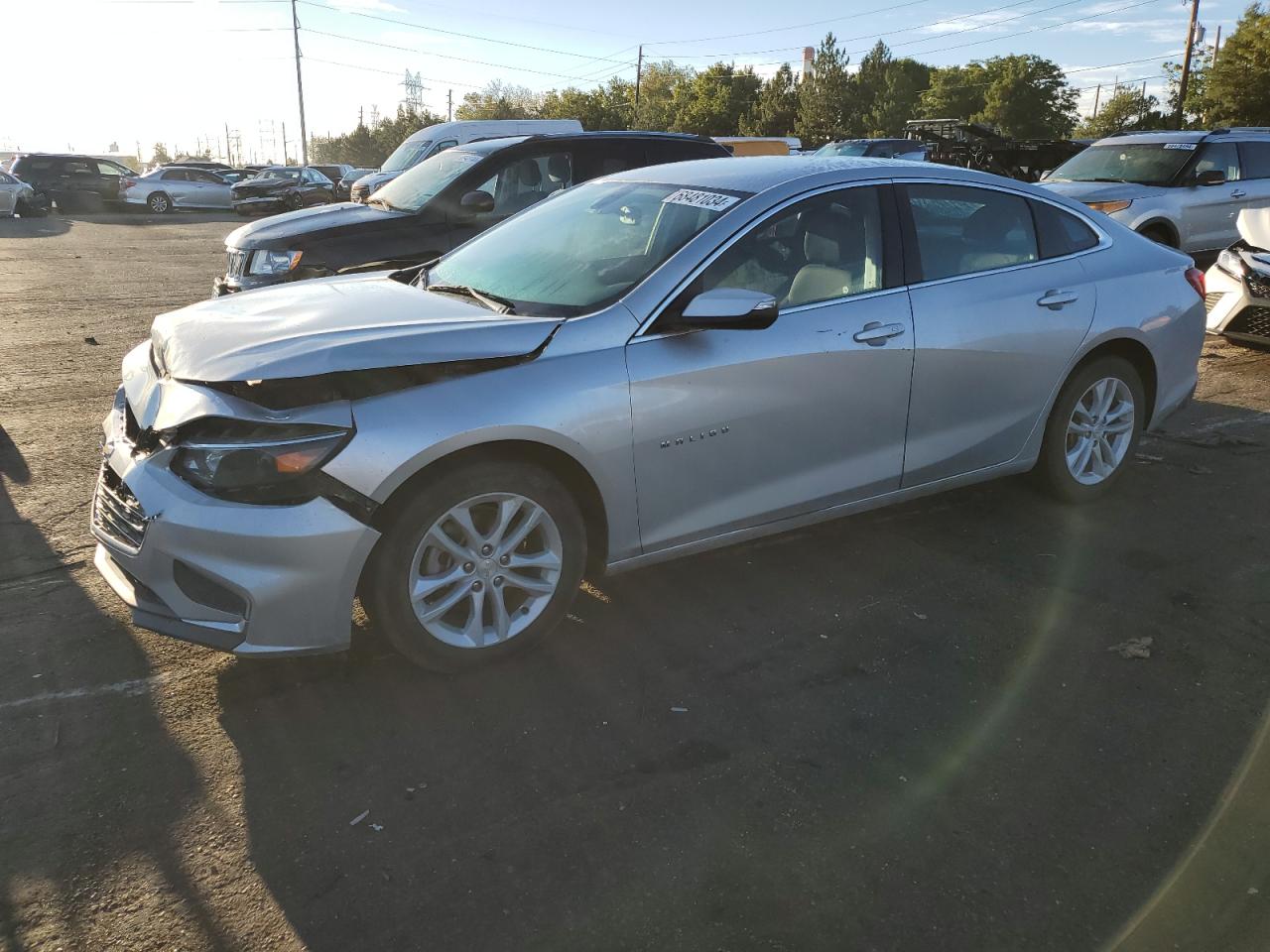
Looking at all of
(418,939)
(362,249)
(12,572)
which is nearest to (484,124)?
(362,249)

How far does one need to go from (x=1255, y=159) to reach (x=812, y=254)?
10.5 metres

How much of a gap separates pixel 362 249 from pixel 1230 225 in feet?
32.0

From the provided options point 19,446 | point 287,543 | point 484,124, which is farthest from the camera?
point 484,124

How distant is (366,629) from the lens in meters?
3.79

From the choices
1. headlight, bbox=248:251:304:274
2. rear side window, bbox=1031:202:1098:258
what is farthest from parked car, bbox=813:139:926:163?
rear side window, bbox=1031:202:1098:258

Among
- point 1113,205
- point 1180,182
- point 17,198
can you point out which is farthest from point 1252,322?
point 17,198

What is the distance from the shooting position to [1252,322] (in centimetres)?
818

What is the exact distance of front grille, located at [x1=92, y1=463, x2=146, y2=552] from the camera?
311cm

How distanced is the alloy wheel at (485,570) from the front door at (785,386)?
403 mm

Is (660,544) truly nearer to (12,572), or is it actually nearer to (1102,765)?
(1102,765)

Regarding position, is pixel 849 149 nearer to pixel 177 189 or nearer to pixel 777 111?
pixel 177 189

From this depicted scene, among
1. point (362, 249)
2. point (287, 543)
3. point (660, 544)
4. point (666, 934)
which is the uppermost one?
point (362, 249)

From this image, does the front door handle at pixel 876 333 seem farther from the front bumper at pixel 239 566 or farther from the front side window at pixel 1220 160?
the front side window at pixel 1220 160

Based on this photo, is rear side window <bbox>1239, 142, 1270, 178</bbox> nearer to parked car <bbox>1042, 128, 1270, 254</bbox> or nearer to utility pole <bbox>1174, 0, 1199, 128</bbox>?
parked car <bbox>1042, 128, 1270, 254</bbox>
